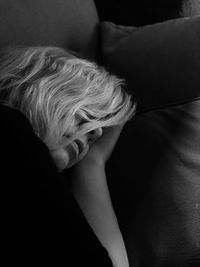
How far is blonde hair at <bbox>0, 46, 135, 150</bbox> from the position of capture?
76 centimetres

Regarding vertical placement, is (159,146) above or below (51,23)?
below

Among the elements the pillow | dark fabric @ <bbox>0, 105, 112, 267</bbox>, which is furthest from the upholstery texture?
dark fabric @ <bbox>0, 105, 112, 267</bbox>

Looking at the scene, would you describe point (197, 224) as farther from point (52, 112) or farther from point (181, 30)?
point (181, 30)

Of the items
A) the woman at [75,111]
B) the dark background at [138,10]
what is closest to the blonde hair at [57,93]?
the woman at [75,111]

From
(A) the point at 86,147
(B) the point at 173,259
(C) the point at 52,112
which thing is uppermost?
(C) the point at 52,112

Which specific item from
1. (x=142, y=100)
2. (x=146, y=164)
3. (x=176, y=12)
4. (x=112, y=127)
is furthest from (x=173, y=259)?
(x=176, y=12)

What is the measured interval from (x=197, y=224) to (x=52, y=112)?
13.6 inches

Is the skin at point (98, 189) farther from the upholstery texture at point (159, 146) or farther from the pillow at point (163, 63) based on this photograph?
the pillow at point (163, 63)

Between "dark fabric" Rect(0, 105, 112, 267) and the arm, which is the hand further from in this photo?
"dark fabric" Rect(0, 105, 112, 267)

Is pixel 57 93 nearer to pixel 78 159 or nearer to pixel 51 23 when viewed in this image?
pixel 78 159

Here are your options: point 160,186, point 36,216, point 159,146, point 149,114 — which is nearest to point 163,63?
point 149,114

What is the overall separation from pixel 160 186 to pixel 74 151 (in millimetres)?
186

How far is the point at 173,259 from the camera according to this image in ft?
2.35

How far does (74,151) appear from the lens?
80 cm
